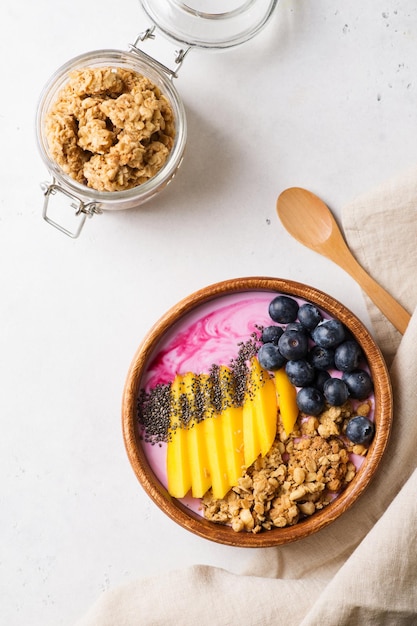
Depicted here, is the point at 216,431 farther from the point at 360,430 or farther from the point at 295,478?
the point at 360,430

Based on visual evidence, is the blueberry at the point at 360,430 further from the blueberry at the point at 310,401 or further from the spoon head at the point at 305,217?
the spoon head at the point at 305,217

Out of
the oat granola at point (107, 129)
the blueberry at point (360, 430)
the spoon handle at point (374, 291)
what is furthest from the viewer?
the spoon handle at point (374, 291)

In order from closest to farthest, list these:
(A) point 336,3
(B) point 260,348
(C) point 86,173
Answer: (C) point 86,173 → (B) point 260,348 → (A) point 336,3

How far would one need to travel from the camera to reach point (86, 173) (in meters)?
1.41

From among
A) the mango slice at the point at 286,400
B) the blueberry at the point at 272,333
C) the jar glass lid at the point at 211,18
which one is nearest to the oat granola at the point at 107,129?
the jar glass lid at the point at 211,18

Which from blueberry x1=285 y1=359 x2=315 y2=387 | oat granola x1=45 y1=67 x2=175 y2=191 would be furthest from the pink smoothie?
oat granola x1=45 y1=67 x2=175 y2=191

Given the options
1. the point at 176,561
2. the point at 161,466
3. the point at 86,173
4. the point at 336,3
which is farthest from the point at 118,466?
the point at 336,3

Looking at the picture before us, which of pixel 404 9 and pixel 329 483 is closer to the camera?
pixel 329 483

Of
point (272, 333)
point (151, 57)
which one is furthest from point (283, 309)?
point (151, 57)

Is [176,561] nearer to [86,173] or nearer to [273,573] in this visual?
[273,573]

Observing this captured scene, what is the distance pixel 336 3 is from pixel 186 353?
92 centimetres

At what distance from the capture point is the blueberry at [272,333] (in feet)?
4.94

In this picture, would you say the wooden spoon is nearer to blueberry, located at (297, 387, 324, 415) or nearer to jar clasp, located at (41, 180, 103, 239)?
blueberry, located at (297, 387, 324, 415)

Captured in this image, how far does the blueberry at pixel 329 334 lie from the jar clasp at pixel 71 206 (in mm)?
573
